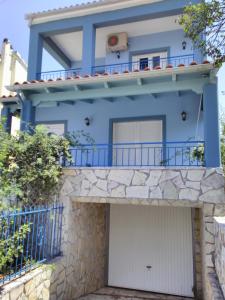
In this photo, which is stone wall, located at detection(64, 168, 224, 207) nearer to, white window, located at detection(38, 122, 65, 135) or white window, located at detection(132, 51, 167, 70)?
white window, located at detection(38, 122, 65, 135)

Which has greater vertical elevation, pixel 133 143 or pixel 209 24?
pixel 209 24

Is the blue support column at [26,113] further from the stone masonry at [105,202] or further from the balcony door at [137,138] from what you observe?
the balcony door at [137,138]

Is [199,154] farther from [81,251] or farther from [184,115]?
[81,251]

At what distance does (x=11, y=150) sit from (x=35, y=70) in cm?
410

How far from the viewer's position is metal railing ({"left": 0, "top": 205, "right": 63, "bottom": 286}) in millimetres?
5699

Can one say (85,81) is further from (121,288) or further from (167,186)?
(121,288)

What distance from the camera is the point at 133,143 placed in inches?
318

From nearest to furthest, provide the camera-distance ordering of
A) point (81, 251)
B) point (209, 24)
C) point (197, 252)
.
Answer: point (209, 24) → point (81, 251) → point (197, 252)

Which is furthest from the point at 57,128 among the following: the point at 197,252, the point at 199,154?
the point at 197,252

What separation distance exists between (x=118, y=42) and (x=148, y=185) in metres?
6.89

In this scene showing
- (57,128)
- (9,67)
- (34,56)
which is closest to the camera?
(34,56)

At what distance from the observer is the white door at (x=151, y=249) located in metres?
9.94

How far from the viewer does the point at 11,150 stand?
7.75 metres

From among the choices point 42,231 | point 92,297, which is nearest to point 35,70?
point 42,231
